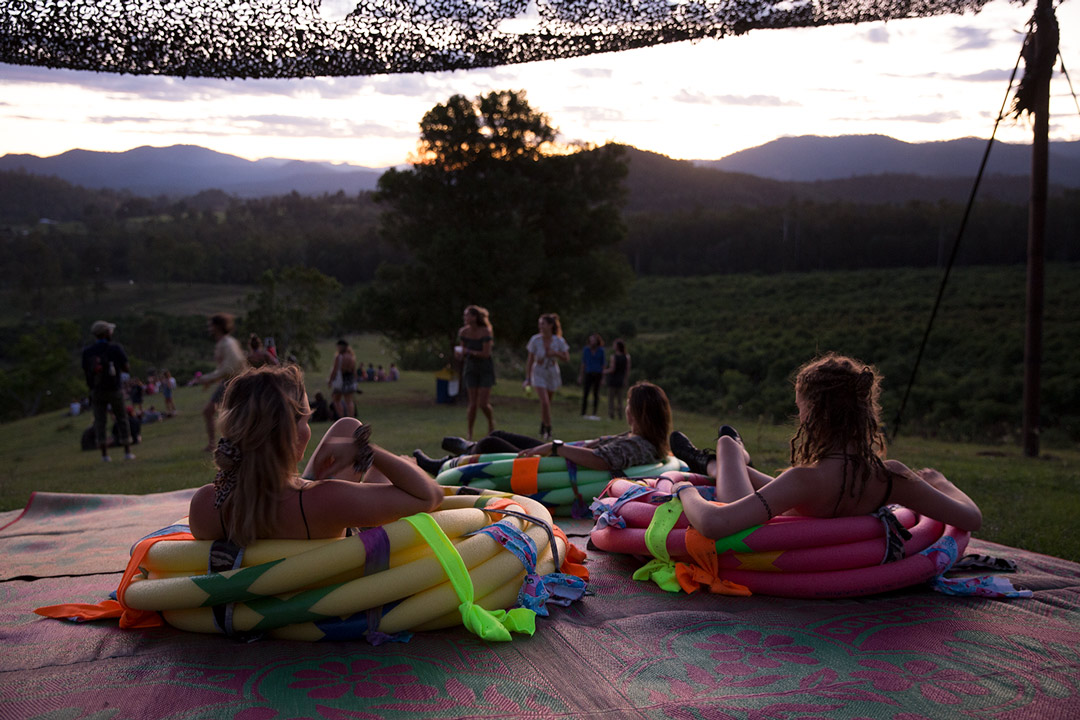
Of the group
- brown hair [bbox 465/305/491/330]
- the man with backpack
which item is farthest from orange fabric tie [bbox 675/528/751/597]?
the man with backpack

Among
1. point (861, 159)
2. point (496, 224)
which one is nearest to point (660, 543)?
point (496, 224)

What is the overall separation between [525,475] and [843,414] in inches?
95.8

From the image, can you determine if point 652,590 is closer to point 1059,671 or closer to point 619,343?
point 1059,671

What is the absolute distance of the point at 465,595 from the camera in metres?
3.02

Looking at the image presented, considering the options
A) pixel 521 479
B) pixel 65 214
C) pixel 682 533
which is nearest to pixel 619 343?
pixel 521 479

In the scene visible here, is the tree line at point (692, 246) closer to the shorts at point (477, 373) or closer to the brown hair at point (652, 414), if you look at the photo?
the shorts at point (477, 373)

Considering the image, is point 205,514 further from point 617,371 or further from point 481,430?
point 617,371

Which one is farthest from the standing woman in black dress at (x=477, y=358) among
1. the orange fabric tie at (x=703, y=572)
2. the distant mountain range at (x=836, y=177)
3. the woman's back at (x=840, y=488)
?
the distant mountain range at (x=836, y=177)

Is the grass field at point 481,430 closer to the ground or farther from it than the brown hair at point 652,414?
closer to the ground

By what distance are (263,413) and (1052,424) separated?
904 inches

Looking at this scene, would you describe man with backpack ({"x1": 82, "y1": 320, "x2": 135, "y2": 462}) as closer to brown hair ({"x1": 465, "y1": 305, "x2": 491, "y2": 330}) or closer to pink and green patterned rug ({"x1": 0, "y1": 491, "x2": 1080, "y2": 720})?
brown hair ({"x1": 465, "y1": 305, "x2": 491, "y2": 330})

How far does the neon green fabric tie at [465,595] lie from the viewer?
2.95 m

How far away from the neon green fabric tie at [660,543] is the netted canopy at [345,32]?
117 inches

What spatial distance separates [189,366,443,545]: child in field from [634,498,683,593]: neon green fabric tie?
4.01 feet
